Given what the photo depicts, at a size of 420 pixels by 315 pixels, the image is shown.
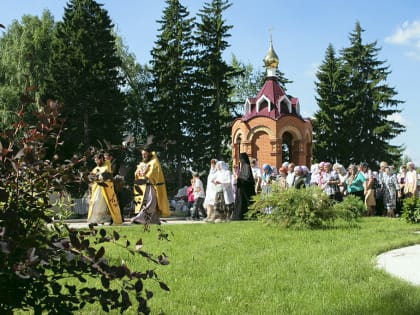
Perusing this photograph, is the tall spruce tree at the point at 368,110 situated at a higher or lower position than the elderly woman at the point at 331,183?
higher

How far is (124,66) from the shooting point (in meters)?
42.1

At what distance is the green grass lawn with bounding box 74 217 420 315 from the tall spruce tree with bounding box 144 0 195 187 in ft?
95.5

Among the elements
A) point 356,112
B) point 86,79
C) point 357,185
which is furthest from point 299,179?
point 356,112

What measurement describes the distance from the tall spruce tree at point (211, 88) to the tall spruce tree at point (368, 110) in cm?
1060

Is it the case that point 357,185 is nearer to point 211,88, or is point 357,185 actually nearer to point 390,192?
point 390,192

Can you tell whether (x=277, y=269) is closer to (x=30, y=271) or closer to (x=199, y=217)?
(x=30, y=271)

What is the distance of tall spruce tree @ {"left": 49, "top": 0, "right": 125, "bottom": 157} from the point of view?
3234 cm

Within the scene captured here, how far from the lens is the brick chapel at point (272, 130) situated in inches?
1264

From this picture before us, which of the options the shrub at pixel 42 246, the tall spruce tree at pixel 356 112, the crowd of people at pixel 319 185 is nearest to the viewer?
the shrub at pixel 42 246

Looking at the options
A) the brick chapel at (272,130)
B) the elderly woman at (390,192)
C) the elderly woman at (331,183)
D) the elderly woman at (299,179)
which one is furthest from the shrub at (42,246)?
the brick chapel at (272,130)

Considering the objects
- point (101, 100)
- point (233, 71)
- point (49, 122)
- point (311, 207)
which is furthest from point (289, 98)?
point (49, 122)

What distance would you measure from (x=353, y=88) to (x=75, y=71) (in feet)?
79.2

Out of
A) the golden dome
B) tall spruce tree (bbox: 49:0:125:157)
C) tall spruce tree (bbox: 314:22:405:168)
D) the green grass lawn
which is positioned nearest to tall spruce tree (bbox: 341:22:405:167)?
tall spruce tree (bbox: 314:22:405:168)

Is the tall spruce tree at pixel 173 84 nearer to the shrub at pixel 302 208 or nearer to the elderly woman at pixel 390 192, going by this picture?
the elderly woman at pixel 390 192
